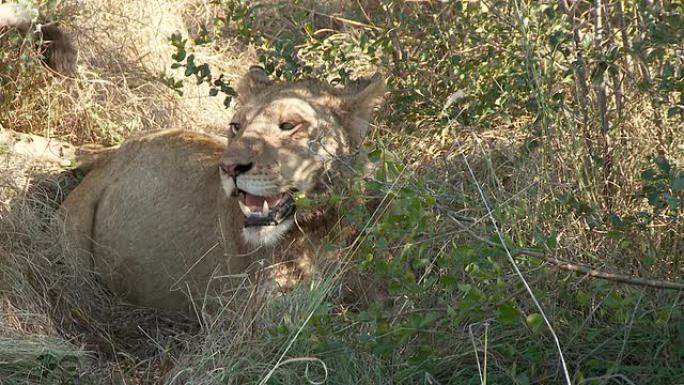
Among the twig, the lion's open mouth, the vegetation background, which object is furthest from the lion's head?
the twig

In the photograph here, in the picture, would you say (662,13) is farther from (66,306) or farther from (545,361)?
(66,306)

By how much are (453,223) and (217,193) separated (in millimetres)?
1778

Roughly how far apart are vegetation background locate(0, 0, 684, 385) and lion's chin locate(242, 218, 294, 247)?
0.25 m

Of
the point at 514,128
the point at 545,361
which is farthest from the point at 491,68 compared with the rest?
the point at 545,361

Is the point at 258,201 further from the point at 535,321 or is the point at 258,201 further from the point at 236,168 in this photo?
the point at 535,321

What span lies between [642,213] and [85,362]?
8.02 feet

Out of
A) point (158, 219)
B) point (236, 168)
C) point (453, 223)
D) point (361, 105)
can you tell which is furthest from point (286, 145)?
point (158, 219)

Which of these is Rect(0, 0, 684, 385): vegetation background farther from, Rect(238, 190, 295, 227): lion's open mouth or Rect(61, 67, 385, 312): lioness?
Rect(238, 190, 295, 227): lion's open mouth

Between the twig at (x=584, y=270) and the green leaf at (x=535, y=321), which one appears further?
the twig at (x=584, y=270)

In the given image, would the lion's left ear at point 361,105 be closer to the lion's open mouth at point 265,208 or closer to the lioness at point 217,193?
the lioness at point 217,193

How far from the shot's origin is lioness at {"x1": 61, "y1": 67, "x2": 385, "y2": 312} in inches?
203

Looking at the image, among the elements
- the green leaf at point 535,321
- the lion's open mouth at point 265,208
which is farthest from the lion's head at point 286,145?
the green leaf at point 535,321

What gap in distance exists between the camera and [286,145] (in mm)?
5195

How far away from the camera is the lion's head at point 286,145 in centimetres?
509
